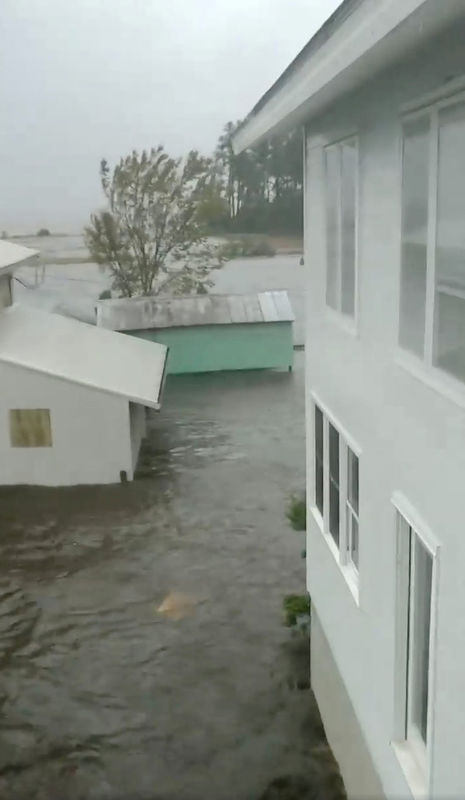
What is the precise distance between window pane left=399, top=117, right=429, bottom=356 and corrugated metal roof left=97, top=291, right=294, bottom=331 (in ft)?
76.7

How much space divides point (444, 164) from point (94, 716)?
7545mm

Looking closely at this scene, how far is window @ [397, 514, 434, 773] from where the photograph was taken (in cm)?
432

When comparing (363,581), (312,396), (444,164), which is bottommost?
(363,581)

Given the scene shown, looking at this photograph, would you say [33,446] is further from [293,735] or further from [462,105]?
[462,105]

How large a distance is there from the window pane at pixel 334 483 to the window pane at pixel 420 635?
7.00ft

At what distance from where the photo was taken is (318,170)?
6.65 meters

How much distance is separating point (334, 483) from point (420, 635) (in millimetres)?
2285

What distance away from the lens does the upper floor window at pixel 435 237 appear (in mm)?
3531

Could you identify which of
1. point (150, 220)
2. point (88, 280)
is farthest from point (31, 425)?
point (88, 280)

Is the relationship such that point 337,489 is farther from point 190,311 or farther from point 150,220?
point 150,220

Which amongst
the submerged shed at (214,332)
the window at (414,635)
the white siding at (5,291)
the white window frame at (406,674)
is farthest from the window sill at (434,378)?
the submerged shed at (214,332)

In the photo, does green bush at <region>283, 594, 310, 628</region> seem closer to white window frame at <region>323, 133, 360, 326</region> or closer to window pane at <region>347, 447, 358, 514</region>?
window pane at <region>347, 447, 358, 514</region>

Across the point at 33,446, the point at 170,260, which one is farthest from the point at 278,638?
the point at 170,260

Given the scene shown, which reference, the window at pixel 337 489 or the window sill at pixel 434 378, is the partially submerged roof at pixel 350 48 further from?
the window at pixel 337 489
